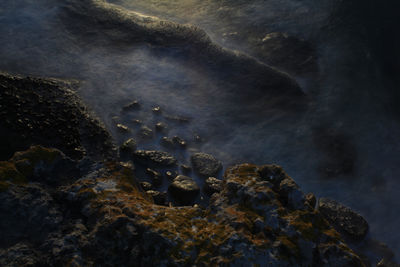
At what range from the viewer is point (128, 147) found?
20.2ft

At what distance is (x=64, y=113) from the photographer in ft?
20.5

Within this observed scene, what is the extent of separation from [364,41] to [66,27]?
28.0 ft

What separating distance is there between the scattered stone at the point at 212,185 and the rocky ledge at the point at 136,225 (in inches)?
56.5

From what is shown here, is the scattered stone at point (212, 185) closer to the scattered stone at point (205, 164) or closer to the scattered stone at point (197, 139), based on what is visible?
the scattered stone at point (205, 164)

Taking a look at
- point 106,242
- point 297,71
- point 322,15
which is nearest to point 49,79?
point 106,242

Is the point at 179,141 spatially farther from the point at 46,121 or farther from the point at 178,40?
the point at 178,40

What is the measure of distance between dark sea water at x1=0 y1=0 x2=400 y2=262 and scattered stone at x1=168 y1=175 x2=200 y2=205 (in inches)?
35.2

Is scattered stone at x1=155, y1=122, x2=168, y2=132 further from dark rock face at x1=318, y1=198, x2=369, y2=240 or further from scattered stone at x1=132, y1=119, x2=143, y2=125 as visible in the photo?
dark rock face at x1=318, y1=198, x2=369, y2=240

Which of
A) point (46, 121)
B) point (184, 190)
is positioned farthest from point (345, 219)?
point (46, 121)

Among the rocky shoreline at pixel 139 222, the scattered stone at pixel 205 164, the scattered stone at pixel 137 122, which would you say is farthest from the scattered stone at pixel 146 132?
the rocky shoreline at pixel 139 222

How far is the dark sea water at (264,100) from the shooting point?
6.56 metres

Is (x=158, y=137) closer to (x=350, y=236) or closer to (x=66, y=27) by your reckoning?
(x=350, y=236)

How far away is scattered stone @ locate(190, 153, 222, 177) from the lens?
19.9 feet

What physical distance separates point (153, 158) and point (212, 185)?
47.6 inches
